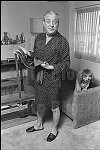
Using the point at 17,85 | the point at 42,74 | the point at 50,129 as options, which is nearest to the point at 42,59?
the point at 42,74

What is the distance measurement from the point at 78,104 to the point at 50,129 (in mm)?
274

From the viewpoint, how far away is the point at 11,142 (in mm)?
1027

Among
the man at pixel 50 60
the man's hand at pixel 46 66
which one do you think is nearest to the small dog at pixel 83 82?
the man at pixel 50 60

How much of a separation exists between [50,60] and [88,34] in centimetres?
82

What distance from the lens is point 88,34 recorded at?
1590mm

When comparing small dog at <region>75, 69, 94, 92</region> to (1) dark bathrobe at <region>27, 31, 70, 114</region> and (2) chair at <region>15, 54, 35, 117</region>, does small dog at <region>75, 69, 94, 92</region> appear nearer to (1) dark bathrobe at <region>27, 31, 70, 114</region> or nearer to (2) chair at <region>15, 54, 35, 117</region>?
(1) dark bathrobe at <region>27, 31, 70, 114</region>

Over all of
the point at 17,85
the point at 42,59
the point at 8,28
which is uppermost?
the point at 8,28

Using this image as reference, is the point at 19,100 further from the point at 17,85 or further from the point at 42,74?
the point at 42,74

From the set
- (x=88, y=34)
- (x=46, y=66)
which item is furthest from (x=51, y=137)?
(x=88, y=34)

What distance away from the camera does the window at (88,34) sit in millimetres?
1511

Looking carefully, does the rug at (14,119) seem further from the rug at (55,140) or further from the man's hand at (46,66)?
the man's hand at (46,66)

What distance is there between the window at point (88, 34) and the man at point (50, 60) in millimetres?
686

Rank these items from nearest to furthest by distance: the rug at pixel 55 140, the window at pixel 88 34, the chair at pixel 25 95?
the rug at pixel 55 140, the chair at pixel 25 95, the window at pixel 88 34

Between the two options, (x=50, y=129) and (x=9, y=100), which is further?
(x=50, y=129)
